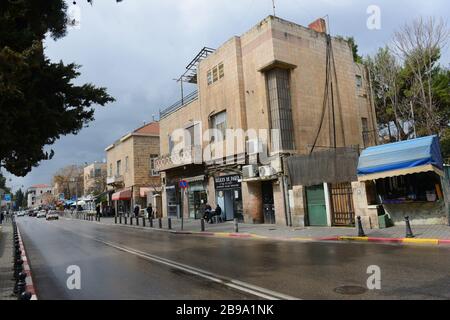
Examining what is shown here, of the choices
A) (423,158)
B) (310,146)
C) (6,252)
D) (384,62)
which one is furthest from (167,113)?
(423,158)

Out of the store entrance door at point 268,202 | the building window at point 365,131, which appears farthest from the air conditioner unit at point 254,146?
the building window at point 365,131

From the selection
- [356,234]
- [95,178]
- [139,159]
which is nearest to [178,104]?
[139,159]

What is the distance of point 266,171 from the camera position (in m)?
21.5

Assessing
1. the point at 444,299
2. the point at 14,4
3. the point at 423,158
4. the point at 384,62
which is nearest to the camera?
the point at 444,299

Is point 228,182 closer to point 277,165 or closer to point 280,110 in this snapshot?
point 277,165

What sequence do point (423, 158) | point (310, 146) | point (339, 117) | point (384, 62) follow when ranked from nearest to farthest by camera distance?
1. point (423, 158)
2. point (310, 146)
3. point (339, 117)
4. point (384, 62)

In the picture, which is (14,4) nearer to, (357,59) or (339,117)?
(339,117)

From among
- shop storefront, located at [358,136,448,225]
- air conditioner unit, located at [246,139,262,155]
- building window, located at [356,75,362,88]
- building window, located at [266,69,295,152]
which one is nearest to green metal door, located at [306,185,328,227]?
shop storefront, located at [358,136,448,225]

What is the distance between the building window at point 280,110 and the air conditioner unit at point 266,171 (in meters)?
1.19

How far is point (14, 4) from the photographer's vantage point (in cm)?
854

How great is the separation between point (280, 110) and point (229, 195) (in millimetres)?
7502

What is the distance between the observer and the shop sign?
80.6ft

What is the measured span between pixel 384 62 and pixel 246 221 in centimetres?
1716

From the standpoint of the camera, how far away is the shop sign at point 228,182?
24.6 meters
